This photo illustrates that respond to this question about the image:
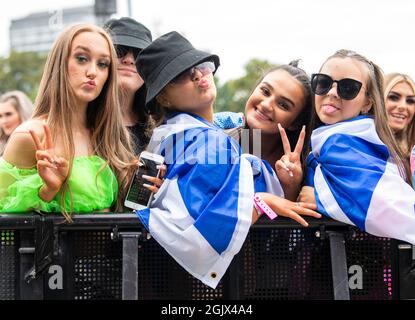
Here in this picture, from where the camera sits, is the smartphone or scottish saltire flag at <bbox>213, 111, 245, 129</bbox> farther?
scottish saltire flag at <bbox>213, 111, 245, 129</bbox>

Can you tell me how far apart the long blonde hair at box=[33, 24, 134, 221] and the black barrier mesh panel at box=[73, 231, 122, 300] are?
35 centimetres

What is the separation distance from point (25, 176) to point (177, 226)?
0.64 m

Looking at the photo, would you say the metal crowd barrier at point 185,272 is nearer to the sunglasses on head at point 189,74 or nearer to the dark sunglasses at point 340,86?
the dark sunglasses at point 340,86

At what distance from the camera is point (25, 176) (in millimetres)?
2475

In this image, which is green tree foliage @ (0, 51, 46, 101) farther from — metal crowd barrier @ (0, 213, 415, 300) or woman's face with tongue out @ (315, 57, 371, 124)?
metal crowd barrier @ (0, 213, 415, 300)

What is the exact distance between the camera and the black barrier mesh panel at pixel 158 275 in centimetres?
228

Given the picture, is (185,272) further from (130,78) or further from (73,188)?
(130,78)

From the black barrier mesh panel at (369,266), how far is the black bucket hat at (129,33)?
5.53 feet

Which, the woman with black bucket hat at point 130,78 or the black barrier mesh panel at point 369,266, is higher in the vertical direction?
the woman with black bucket hat at point 130,78

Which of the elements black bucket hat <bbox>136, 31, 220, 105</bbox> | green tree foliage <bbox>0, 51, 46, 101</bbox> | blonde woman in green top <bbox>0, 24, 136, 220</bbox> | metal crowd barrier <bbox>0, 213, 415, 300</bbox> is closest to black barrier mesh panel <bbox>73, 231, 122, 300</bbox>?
metal crowd barrier <bbox>0, 213, 415, 300</bbox>

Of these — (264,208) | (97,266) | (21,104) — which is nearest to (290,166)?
(264,208)

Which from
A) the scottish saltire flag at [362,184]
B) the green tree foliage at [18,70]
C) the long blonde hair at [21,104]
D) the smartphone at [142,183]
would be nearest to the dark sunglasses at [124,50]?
the smartphone at [142,183]

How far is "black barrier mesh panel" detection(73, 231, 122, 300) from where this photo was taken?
2254mm
